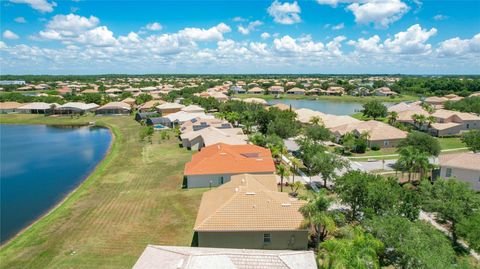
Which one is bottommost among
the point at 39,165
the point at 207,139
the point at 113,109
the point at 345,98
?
the point at 39,165

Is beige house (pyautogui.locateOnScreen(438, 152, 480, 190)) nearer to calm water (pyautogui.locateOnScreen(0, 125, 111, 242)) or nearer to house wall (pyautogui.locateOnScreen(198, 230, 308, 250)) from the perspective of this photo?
house wall (pyautogui.locateOnScreen(198, 230, 308, 250))

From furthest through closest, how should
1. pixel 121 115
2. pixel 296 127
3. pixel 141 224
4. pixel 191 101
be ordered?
pixel 191 101 < pixel 121 115 < pixel 296 127 < pixel 141 224

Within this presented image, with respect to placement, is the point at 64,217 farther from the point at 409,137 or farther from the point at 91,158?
the point at 409,137

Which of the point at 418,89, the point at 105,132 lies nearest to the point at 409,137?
the point at 105,132

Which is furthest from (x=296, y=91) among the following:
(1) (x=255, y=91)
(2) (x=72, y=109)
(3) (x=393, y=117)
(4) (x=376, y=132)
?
(4) (x=376, y=132)

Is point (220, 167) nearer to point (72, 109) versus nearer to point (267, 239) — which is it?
point (267, 239)

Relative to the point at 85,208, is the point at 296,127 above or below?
above

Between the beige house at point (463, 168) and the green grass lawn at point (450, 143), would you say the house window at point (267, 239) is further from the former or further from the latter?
the green grass lawn at point (450, 143)
